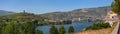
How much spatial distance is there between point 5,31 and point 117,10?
56.9 meters

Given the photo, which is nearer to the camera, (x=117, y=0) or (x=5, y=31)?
(x=117, y=0)

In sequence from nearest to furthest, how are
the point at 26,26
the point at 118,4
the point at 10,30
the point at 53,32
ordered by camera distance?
the point at 118,4
the point at 53,32
the point at 10,30
the point at 26,26

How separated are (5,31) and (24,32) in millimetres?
4807

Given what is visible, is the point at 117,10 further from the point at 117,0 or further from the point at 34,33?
the point at 34,33

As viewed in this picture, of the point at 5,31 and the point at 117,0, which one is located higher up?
the point at 117,0

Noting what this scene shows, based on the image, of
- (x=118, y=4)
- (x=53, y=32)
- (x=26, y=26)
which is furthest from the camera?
(x=26, y=26)

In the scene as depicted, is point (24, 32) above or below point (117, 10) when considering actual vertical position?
below

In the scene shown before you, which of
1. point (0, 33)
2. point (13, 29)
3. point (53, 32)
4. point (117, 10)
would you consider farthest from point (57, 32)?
point (117, 10)

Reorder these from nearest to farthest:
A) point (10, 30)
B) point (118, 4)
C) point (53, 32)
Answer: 1. point (118, 4)
2. point (53, 32)
3. point (10, 30)

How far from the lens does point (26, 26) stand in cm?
7838

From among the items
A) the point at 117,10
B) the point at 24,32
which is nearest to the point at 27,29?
the point at 24,32

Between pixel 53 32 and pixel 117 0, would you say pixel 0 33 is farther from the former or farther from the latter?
pixel 117 0

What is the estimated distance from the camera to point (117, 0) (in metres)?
19.1

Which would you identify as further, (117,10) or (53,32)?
(53,32)
